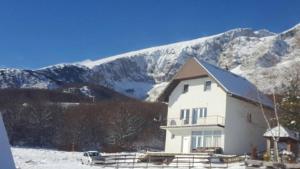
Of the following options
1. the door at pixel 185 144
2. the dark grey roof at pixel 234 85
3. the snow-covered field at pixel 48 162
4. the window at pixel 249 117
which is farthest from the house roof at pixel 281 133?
the door at pixel 185 144

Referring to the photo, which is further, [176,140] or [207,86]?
[176,140]

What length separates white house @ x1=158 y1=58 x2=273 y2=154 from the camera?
4531 cm

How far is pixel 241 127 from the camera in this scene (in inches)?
1847

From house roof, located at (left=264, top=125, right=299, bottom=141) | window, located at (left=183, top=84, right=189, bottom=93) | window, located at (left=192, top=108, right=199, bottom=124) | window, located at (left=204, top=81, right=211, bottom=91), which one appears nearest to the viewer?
house roof, located at (left=264, top=125, right=299, bottom=141)

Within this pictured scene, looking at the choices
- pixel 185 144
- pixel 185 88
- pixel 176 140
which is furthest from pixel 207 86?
pixel 176 140

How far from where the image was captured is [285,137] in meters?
34.4

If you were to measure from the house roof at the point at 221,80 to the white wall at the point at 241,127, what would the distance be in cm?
78

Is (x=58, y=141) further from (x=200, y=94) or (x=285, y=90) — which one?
(x=285, y=90)

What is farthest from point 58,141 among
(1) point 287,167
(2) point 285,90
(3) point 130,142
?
(1) point 287,167

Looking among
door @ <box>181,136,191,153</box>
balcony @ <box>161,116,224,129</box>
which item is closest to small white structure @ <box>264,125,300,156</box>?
balcony @ <box>161,116,224,129</box>

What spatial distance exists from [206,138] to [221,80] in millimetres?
5447

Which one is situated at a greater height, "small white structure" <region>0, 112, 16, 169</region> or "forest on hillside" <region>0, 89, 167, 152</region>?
"forest on hillside" <region>0, 89, 167, 152</region>

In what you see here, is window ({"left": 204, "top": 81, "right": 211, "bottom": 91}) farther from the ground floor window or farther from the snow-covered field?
the snow-covered field

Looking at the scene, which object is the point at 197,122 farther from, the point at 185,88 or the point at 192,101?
the point at 185,88
